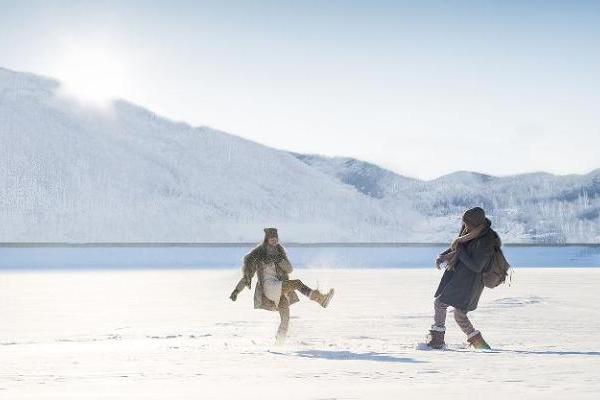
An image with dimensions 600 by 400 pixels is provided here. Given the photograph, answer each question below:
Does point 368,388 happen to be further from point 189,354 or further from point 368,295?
point 368,295

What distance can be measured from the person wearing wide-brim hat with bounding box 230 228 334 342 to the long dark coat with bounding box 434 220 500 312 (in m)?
1.34

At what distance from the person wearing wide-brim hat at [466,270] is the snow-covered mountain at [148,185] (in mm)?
124338

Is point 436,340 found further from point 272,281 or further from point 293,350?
point 272,281

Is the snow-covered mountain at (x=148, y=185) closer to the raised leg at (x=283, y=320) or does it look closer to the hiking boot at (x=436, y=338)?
the raised leg at (x=283, y=320)

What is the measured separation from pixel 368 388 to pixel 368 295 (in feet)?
52.3

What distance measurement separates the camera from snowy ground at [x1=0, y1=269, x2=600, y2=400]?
6.72 m

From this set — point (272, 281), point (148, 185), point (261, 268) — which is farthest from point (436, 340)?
point (148, 185)

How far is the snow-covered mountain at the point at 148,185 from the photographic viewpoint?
464 ft

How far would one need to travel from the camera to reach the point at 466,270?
10.4 metres

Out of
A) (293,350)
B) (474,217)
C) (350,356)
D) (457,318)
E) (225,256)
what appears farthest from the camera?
(225,256)

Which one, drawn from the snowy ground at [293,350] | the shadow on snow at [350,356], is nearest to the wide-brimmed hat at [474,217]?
the snowy ground at [293,350]

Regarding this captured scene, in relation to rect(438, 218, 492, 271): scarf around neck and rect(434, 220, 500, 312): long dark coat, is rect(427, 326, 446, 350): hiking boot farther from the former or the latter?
rect(438, 218, 492, 271): scarf around neck

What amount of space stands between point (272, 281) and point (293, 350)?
1145mm

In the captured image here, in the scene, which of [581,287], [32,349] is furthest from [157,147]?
[32,349]
